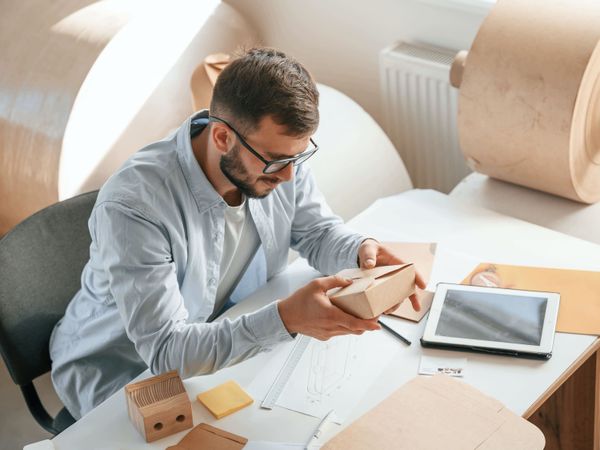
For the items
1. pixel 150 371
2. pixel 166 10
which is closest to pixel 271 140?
pixel 150 371

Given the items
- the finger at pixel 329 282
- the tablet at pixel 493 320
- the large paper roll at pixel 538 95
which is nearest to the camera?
the finger at pixel 329 282

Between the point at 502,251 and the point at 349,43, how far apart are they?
152 cm

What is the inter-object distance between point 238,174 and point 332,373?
18.2 inches

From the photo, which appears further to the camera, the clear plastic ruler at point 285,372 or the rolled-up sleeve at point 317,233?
the rolled-up sleeve at point 317,233

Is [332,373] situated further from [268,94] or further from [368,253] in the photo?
[268,94]

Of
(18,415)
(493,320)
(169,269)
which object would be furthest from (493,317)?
(18,415)

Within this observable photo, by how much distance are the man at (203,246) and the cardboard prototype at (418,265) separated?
113 millimetres

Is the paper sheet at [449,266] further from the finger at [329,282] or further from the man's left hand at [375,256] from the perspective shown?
the finger at [329,282]

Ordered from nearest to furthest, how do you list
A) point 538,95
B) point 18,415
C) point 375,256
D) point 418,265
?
point 375,256
point 418,265
point 538,95
point 18,415

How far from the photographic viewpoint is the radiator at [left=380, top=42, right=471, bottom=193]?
127 inches

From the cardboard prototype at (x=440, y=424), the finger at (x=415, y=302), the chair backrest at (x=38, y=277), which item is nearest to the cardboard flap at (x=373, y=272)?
the finger at (x=415, y=302)

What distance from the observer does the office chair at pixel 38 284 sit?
6.97ft

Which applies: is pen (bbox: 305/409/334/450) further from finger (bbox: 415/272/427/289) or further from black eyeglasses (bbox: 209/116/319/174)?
black eyeglasses (bbox: 209/116/319/174)

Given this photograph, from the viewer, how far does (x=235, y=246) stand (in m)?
2.17
